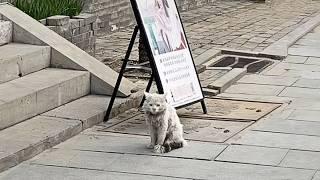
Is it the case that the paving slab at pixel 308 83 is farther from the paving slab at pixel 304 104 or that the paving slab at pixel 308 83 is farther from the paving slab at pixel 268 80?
the paving slab at pixel 304 104

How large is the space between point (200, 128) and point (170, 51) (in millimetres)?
931

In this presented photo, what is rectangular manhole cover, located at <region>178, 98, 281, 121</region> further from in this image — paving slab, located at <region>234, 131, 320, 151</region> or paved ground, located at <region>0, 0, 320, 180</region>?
paving slab, located at <region>234, 131, 320, 151</region>

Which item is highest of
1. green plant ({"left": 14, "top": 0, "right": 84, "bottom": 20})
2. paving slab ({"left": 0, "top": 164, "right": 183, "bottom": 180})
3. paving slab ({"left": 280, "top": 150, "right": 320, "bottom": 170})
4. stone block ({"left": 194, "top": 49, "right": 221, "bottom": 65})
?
green plant ({"left": 14, "top": 0, "right": 84, "bottom": 20})

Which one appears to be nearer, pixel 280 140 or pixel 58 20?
pixel 280 140

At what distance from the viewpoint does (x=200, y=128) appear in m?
7.94

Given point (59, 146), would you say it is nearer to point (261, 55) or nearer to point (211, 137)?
point (211, 137)

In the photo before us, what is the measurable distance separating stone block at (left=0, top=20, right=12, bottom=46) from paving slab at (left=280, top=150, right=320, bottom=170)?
380 cm

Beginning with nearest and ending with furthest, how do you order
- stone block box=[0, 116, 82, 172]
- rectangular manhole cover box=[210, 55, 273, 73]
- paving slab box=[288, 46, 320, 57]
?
stone block box=[0, 116, 82, 172]
rectangular manhole cover box=[210, 55, 273, 73]
paving slab box=[288, 46, 320, 57]

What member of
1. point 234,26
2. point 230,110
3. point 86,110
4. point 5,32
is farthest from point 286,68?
point 5,32

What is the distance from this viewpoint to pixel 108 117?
8.17 m

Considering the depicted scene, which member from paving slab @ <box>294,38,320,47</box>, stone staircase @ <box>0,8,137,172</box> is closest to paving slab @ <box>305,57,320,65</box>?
paving slab @ <box>294,38,320,47</box>

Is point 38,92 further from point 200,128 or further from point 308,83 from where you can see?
point 308,83

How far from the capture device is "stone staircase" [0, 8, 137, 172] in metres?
6.93

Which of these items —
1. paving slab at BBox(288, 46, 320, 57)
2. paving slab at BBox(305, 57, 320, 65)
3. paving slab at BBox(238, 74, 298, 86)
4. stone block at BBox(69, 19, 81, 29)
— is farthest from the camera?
paving slab at BBox(288, 46, 320, 57)
